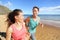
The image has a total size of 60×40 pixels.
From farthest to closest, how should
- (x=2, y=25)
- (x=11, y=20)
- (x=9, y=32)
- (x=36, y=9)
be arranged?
(x=2, y=25) < (x=36, y=9) < (x=11, y=20) < (x=9, y=32)

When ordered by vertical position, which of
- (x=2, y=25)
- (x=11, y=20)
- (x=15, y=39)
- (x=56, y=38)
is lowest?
(x=56, y=38)

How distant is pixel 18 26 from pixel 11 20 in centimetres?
20

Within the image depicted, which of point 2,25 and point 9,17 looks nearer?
point 9,17

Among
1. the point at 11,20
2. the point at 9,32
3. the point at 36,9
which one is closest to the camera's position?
the point at 9,32

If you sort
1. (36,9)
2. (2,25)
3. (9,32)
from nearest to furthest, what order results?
1. (9,32)
2. (36,9)
3. (2,25)

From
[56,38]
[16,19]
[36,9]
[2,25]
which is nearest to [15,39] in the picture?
[16,19]

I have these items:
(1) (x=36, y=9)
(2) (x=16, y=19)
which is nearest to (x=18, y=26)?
(2) (x=16, y=19)

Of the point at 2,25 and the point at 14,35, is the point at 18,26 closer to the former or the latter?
the point at 14,35

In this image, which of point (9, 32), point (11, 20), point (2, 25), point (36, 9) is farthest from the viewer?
point (2, 25)

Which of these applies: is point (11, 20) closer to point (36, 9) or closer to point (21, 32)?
point (21, 32)

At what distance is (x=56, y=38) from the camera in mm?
9602

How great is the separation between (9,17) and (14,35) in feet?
1.27

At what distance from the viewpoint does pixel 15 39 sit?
141 inches

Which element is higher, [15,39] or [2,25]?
[15,39]
